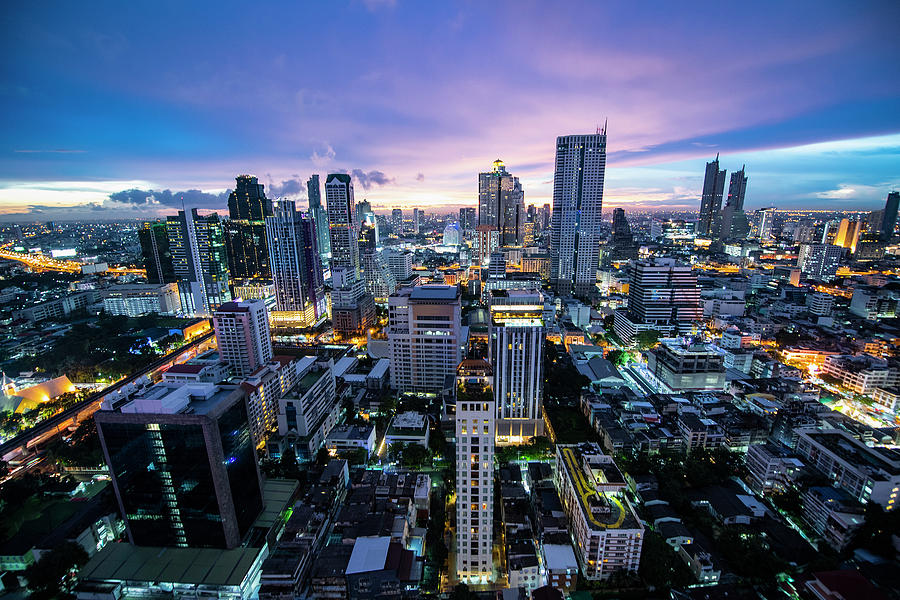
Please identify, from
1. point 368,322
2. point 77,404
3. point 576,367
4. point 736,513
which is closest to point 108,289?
point 77,404

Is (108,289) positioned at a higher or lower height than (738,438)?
higher

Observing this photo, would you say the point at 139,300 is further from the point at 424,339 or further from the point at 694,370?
the point at 694,370

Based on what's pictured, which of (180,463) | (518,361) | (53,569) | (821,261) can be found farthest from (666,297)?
(53,569)

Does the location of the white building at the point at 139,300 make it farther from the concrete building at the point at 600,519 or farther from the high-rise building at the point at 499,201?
the high-rise building at the point at 499,201

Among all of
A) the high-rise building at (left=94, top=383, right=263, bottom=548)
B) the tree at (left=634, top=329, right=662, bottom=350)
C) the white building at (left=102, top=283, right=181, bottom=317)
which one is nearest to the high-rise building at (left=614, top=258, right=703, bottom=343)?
the tree at (left=634, top=329, right=662, bottom=350)

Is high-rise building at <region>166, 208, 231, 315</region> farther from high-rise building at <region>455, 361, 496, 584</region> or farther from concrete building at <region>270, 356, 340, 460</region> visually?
high-rise building at <region>455, 361, 496, 584</region>

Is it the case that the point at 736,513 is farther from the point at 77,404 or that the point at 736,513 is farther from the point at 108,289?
the point at 108,289

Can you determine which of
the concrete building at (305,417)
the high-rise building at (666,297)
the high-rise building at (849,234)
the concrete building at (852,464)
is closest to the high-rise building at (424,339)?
the concrete building at (305,417)

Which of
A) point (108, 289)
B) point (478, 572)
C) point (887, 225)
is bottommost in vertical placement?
point (478, 572)
